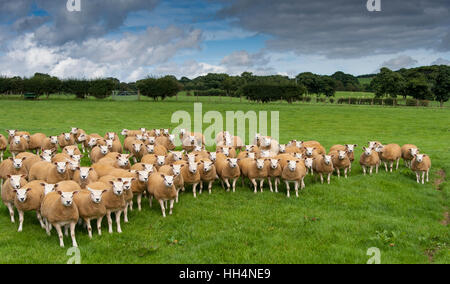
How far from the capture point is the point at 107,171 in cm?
1197

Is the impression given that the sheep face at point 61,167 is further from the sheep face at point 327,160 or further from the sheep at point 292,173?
the sheep face at point 327,160

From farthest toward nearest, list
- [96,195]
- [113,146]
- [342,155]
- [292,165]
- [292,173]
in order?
1. [113,146]
2. [342,155]
3. [292,173]
4. [292,165]
5. [96,195]

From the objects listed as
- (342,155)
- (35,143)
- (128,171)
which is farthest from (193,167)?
(35,143)

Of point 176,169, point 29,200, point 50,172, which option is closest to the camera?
point 29,200

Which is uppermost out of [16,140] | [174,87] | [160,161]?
[174,87]

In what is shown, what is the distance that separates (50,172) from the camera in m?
11.9

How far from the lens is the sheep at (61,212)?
8.59 meters

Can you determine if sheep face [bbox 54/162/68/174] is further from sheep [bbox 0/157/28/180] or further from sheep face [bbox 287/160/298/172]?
sheep face [bbox 287/160/298/172]

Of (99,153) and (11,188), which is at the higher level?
(99,153)

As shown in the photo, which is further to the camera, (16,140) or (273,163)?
(16,140)

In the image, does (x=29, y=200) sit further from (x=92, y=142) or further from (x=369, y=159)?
(x=369, y=159)

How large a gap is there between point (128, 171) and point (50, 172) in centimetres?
259

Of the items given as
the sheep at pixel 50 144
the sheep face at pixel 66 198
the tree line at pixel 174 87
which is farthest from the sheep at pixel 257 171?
the tree line at pixel 174 87

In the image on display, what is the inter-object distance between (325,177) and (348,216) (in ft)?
16.1
